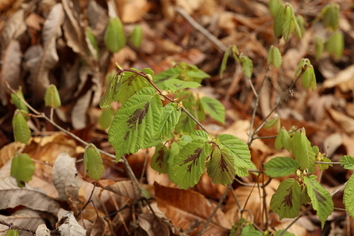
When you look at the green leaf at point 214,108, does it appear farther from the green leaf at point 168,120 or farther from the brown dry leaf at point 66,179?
the brown dry leaf at point 66,179

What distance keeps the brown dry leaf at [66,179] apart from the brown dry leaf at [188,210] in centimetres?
30

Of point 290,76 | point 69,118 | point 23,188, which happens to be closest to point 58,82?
point 69,118

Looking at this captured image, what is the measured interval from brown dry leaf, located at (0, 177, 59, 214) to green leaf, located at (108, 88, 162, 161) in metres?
0.60

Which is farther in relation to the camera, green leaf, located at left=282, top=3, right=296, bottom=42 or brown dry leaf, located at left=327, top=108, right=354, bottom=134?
brown dry leaf, located at left=327, top=108, right=354, bottom=134

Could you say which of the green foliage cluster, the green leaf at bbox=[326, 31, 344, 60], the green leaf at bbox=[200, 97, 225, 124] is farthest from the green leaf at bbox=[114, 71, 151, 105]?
the green leaf at bbox=[326, 31, 344, 60]

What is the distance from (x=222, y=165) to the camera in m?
1.00

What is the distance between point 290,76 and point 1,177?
6.29 feet

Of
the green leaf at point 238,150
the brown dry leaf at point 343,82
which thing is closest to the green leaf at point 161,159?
the green leaf at point 238,150

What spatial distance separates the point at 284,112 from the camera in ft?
7.80

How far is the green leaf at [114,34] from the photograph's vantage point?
1.80 m

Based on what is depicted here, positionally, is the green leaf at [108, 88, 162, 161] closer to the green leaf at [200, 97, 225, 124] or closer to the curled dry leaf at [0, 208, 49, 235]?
the green leaf at [200, 97, 225, 124]

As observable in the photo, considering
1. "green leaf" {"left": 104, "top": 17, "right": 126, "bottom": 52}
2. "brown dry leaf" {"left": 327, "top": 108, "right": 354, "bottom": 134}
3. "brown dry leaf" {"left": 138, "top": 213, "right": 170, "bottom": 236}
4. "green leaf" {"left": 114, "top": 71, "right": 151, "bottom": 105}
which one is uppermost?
"green leaf" {"left": 114, "top": 71, "right": 151, "bottom": 105}

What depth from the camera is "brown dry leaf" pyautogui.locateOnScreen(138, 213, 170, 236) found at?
4.41ft

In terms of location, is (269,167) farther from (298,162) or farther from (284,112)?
(284,112)
